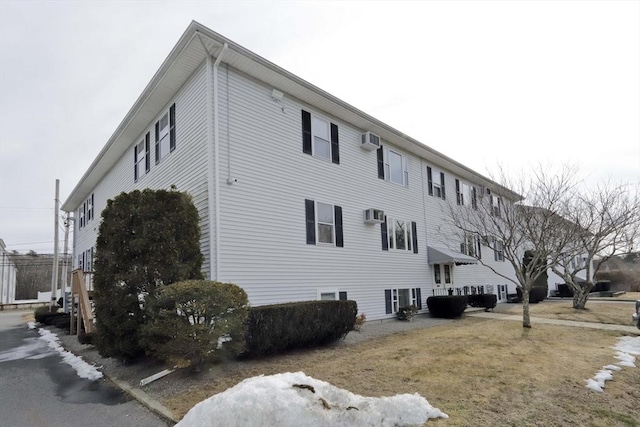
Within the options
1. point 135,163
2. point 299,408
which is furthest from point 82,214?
point 299,408

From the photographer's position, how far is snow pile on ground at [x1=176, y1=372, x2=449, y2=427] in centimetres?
387

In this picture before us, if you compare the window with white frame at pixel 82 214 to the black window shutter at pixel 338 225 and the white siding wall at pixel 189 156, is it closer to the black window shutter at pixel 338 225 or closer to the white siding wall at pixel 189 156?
the white siding wall at pixel 189 156

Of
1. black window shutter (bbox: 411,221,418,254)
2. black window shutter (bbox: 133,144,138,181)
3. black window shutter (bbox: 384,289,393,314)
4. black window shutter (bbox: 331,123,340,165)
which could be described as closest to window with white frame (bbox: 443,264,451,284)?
black window shutter (bbox: 411,221,418,254)

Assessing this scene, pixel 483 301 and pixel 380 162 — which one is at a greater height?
pixel 380 162

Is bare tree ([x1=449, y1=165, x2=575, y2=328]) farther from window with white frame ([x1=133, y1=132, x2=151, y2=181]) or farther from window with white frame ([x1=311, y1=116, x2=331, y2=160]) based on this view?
window with white frame ([x1=133, y1=132, x2=151, y2=181])

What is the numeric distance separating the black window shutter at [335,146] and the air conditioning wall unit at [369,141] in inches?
48.9

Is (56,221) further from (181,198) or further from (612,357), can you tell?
(612,357)

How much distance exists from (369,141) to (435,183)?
6125 mm

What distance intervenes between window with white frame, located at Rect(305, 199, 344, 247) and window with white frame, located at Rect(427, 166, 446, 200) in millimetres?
7064

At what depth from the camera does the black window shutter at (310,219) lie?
1148 centimetres

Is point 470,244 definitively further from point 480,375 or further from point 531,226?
point 480,375

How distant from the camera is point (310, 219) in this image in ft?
38.1

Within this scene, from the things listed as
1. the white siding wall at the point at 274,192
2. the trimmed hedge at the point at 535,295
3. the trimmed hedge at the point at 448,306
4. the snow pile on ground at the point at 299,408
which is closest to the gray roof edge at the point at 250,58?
the white siding wall at the point at 274,192

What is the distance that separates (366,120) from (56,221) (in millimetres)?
21615
